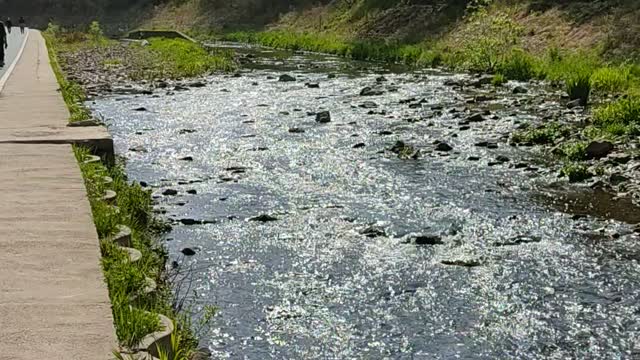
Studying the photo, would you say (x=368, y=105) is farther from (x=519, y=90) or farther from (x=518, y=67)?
(x=518, y=67)

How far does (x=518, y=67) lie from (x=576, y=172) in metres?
15.9

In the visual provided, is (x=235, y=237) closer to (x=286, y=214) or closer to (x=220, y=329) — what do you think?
(x=286, y=214)

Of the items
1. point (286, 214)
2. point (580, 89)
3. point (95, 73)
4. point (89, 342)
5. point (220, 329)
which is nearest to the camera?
point (89, 342)

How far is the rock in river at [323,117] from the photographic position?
826 inches

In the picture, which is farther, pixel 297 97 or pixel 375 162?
pixel 297 97

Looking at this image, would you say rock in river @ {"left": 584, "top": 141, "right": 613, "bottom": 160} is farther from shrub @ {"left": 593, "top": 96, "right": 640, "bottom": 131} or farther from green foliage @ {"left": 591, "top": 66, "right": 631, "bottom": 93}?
green foliage @ {"left": 591, "top": 66, "right": 631, "bottom": 93}

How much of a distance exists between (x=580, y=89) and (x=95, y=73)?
2171cm

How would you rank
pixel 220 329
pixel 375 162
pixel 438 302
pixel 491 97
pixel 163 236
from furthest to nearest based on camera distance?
pixel 491 97, pixel 375 162, pixel 163 236, pixel 438 302, pixel 220 329

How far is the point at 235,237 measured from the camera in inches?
435

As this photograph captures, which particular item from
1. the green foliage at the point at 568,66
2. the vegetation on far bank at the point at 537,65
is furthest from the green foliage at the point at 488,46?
the green foliage at the point at 568,66

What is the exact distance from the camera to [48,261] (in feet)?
24.1

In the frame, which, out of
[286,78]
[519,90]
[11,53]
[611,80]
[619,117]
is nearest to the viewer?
[619,117]

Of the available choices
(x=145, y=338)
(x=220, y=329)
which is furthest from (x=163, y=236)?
(x=145, y=338)

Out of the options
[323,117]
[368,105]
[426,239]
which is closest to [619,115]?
[323,117]
